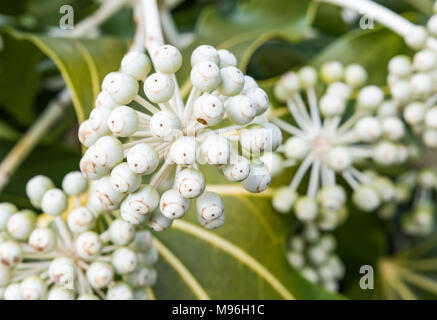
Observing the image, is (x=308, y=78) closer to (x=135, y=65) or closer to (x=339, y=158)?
(x=339, y=158)

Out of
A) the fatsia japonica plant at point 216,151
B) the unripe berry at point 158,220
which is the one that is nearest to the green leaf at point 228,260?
the fatsia japonica plant at point 216,151

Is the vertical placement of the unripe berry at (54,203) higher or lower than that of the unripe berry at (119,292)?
higher

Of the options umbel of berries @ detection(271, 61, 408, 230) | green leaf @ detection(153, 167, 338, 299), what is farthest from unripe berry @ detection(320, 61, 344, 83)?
green leaf @ detection(153, 167, 338, 299)

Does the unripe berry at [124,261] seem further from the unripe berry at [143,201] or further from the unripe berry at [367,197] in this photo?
the unripe berry at [367,197]

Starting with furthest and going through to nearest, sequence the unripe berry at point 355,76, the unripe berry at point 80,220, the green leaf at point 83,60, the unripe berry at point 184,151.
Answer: the unripe berry at point 355,76 < the green leaf at point 83,60 < the unripe berry at point 80,220 < the unripe berry at point 184,151

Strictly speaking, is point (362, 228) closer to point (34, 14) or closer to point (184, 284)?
point (184, 284)
